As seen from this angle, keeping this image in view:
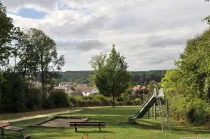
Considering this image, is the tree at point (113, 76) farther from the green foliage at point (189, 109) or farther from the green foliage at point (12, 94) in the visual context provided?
the green foliage at point (189, 109)

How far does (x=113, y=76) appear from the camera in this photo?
45625mm

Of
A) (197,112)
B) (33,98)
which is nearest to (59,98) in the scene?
(33,98)

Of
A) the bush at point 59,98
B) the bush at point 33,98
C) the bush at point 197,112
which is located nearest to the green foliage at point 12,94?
the bush at point 33,98

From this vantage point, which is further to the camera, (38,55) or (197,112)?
(38,55)

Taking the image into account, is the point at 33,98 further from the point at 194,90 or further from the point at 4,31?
the point at 194,90

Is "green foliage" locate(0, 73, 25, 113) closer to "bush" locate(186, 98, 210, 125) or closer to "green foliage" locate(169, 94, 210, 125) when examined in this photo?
"green foliage" locate(169, 94, 210, 125)

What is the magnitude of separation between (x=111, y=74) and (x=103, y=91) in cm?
341

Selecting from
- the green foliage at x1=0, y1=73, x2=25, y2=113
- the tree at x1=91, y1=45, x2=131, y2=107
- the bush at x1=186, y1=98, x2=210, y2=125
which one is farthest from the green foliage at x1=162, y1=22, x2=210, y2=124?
the tree at x1=91, y1=45, x2=131, y2=107

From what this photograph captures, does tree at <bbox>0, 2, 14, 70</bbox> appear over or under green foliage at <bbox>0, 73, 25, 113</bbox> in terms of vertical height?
over

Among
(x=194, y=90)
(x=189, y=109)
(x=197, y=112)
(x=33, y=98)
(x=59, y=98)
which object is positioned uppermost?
(x=194, y=90)

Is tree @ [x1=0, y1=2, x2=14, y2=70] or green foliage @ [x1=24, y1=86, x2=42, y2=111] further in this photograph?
green foliage @ [x1=24, y1=86, x2=42, y2=111]

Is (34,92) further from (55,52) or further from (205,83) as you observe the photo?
(205,83)

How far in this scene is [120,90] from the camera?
46656mm

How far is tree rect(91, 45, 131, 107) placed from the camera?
151 ft
